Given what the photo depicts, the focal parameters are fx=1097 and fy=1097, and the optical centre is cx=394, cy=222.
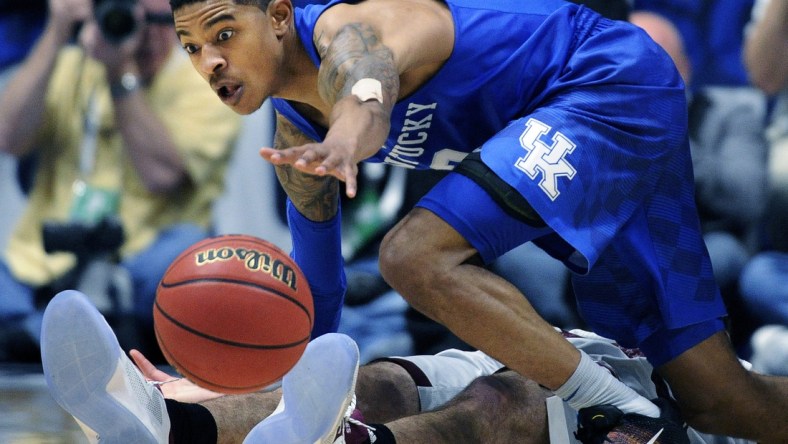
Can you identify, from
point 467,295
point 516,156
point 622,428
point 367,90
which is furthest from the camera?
point 622,428

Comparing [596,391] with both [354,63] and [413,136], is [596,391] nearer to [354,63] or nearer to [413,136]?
[413,136]

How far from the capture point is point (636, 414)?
3285 mm

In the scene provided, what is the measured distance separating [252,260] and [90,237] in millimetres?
3779

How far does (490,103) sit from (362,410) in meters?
1.04

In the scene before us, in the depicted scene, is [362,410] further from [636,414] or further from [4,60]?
[4,60]

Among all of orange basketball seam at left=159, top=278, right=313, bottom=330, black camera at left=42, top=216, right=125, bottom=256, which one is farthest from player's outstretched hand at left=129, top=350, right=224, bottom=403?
black camera at left=42, top=216, right=125, bottom=256

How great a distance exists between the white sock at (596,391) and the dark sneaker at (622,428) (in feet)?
0.10

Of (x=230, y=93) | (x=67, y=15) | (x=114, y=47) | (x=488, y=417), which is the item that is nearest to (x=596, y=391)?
(x=488, y=417)

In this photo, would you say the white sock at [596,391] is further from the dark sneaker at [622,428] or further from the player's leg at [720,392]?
the player's leg at [720,392]

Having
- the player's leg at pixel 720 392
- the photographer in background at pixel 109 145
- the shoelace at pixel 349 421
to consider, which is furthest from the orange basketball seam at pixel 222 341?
the photographer in background at pixel 109 145

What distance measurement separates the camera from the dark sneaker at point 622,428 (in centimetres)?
319

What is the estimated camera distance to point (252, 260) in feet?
9.42

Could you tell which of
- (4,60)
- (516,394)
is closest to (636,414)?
(516,394)

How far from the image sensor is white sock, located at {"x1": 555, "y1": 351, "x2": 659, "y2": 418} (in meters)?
3.11
